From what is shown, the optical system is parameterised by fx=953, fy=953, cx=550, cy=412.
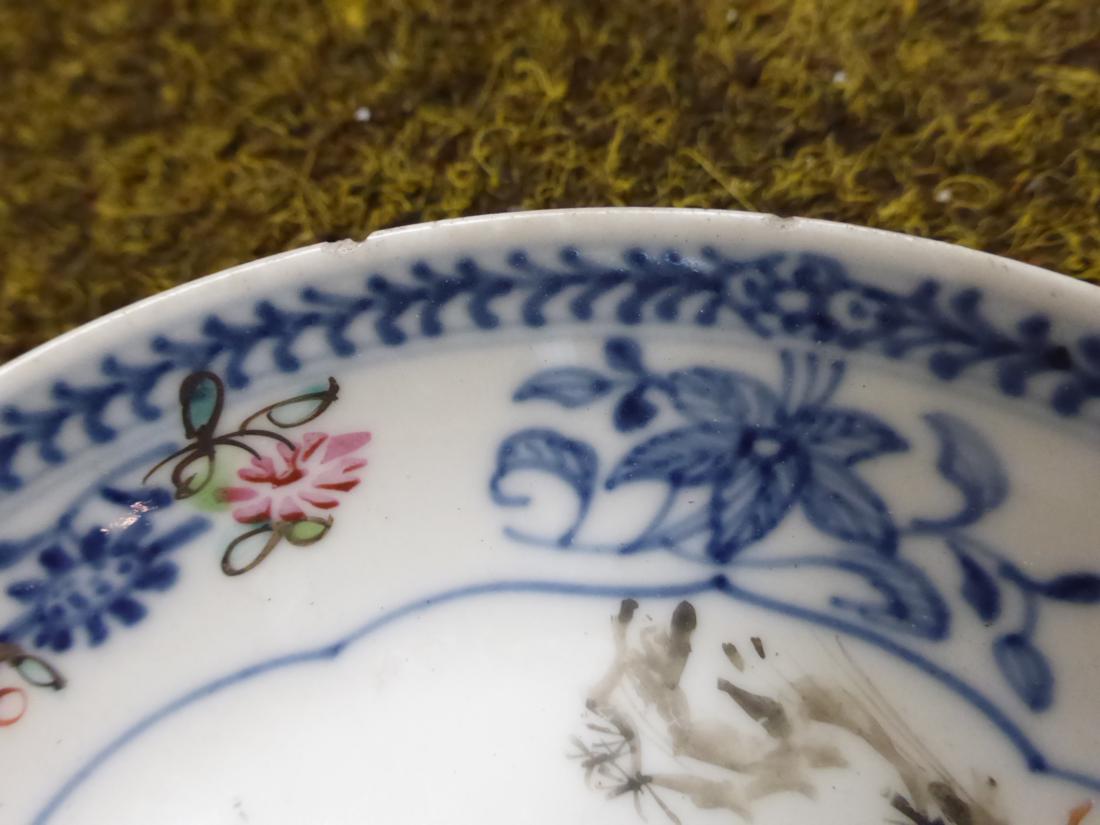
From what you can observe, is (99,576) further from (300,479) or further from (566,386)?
(566,386)

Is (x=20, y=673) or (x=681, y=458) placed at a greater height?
(x=681, y=458)

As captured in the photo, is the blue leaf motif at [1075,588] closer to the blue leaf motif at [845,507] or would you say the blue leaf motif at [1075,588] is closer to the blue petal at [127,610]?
the blue leaf motif at [845,507]

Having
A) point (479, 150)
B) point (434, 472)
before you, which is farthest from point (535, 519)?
point (479, 150)

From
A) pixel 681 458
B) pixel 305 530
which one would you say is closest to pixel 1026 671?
pixel 681 458

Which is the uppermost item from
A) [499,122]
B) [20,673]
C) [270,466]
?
[499,122]

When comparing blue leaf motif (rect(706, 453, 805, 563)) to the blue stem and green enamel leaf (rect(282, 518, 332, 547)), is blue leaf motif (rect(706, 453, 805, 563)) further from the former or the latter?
green enamel leaf (rect(282, 518, 332, 547))

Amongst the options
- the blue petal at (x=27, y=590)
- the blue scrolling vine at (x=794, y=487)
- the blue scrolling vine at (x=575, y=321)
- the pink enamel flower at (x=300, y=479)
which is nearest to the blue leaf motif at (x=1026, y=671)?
the blue scrolling vine at (x=794, y=487)
